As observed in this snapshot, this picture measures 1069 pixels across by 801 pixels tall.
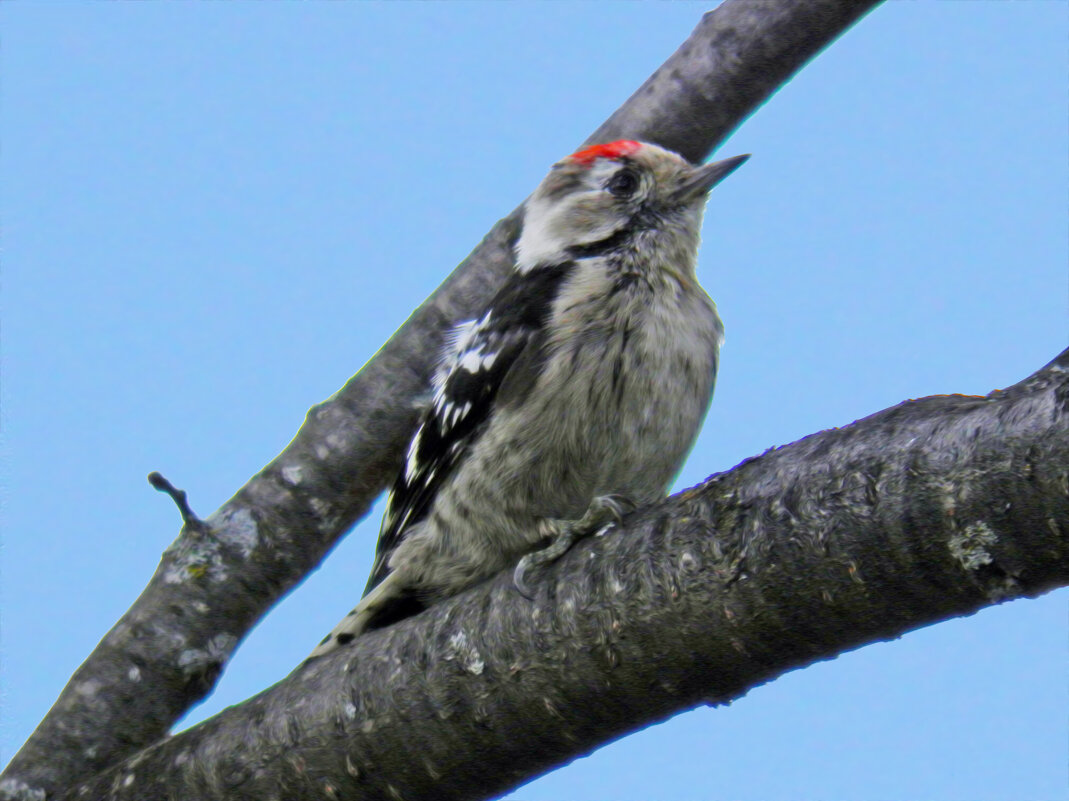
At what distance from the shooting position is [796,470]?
1.76 m

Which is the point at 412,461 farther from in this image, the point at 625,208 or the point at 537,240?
the point at 625,208

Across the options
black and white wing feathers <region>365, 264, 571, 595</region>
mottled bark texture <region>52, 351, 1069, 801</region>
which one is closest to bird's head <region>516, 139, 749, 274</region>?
black and white wing feathers <region>365, 264, 571, 595</region>

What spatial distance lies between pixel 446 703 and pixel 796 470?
81 centimetres

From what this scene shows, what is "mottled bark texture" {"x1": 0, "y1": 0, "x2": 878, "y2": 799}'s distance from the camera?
2.91 m

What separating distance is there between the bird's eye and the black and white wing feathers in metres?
0.44

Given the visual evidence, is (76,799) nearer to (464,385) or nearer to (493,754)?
(493,754)

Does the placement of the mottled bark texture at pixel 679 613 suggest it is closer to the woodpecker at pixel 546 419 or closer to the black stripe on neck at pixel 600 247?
the woodpecker at pixel 546 419

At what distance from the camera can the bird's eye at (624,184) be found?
3547mm

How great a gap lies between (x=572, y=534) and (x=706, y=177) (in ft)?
5.46

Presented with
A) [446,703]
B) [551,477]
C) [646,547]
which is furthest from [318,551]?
[646,547]

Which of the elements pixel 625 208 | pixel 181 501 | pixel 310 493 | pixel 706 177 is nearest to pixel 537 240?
pixel 625 208

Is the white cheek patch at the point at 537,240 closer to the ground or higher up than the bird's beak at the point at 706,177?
higher up

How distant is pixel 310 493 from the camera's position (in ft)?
10.6

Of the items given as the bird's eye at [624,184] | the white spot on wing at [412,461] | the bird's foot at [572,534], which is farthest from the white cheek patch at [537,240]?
the bird's foot at [572,534]
